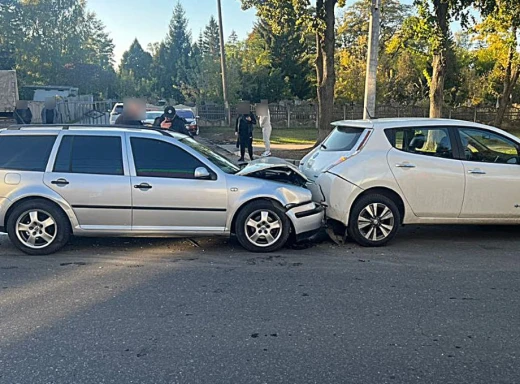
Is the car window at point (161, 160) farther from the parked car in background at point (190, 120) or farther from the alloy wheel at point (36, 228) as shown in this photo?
the parked car in background at point (190, 120)

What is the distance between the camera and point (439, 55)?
50.0 ft

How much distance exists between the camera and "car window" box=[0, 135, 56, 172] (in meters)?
5.86

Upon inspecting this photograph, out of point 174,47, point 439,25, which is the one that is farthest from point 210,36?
point 439,25

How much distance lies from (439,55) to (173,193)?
40.7ft

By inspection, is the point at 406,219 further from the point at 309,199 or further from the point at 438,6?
→ the point at 438,6

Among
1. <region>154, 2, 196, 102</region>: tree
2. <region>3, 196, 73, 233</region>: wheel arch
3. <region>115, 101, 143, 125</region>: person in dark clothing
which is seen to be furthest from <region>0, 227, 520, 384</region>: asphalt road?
<region>154, 2, 196, 102</region>: tree

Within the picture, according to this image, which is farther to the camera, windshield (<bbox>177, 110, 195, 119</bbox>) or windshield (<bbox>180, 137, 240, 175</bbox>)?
windshield (<bbox>177, 110, 195, 119</bbox>)

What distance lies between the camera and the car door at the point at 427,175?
624 centimetres

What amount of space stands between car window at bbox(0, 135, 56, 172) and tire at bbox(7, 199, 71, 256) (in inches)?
18.2

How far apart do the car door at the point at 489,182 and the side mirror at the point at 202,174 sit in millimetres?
3373

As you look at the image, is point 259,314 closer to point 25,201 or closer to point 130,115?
point 25,201

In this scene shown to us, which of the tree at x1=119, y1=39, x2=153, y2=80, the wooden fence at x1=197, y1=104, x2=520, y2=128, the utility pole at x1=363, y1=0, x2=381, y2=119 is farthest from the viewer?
the tree at x1=119, y1=39, x2=153, y2=80

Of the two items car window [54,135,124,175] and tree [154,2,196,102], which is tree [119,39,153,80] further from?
car window [54,135,124,175]

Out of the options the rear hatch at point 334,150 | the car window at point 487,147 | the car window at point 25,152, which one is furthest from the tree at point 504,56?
the car window at point 25,152
